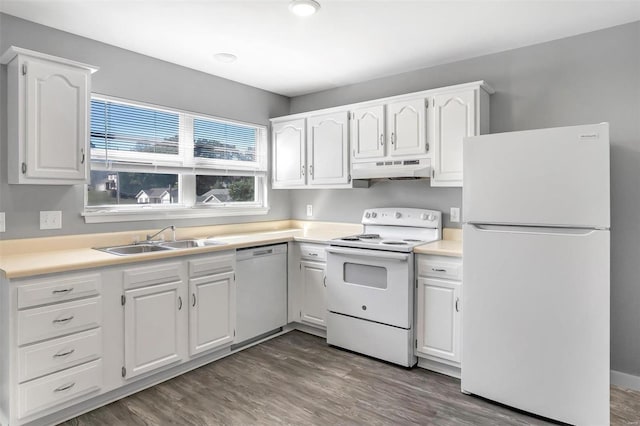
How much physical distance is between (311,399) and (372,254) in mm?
1132

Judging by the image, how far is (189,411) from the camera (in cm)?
237

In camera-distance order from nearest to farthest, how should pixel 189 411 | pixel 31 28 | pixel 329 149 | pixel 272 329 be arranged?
pixel 189 411 < pixel 31 28 < pixel 272 329 < pixel 329 149

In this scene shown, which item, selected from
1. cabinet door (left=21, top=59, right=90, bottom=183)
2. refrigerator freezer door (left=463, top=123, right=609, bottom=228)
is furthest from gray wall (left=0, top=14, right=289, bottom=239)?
refrigerator freezer door (left=463, top=123, right=609, bottom=228)

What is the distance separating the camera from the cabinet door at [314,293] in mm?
3520

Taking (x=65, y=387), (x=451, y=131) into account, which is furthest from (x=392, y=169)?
(x=65, y=387)

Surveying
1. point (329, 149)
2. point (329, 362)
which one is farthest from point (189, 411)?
point (329, 149)

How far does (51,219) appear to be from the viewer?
2682mm

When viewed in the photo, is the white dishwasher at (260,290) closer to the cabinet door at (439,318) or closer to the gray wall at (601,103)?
the cabinet door at (439,318)

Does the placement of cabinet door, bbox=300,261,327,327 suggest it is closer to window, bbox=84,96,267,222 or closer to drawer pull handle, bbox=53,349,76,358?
window, bbox=84,96,267,222

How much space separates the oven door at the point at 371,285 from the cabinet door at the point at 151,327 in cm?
124

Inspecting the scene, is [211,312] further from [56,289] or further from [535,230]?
[535,230]

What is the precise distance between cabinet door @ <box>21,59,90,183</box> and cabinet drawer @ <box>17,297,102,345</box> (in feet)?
2.68

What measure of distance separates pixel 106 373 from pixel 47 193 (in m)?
1.28

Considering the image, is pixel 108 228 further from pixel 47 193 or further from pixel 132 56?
pixel 132 56
